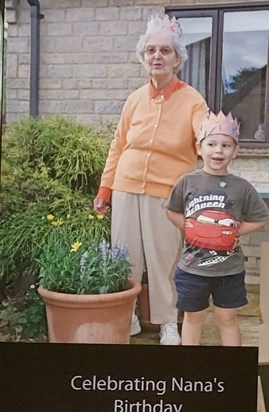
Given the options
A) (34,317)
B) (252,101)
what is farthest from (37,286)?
(252,101)

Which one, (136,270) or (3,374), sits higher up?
(136,270)

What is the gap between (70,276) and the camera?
2.20 meters

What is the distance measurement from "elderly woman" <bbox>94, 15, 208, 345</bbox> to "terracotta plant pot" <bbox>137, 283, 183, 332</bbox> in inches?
0.7

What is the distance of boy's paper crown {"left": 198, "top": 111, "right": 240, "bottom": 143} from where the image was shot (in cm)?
216

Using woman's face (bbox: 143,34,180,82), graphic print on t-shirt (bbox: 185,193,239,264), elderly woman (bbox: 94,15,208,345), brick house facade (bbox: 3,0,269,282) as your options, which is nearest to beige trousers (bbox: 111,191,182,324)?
elderly woman (bbox: 94,15,208,345)

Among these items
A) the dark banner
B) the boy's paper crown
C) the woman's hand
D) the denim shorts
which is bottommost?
the dark banner

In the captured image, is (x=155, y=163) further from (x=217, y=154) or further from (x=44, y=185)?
(x=44, y=185)

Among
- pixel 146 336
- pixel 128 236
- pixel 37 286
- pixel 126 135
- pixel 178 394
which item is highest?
pixel 126 135

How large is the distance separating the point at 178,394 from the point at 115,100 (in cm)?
111

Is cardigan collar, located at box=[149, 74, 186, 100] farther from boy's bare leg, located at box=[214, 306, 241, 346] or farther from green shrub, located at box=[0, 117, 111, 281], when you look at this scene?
boy's bare leg, located at box=[214, 306, 241, 346]

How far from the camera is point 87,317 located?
2.19 meters

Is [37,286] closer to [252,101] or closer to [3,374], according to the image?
[3,374]

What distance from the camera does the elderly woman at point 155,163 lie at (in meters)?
2.19

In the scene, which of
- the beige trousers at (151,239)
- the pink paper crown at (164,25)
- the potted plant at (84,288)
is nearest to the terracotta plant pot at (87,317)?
the potted plant at (84,288)
